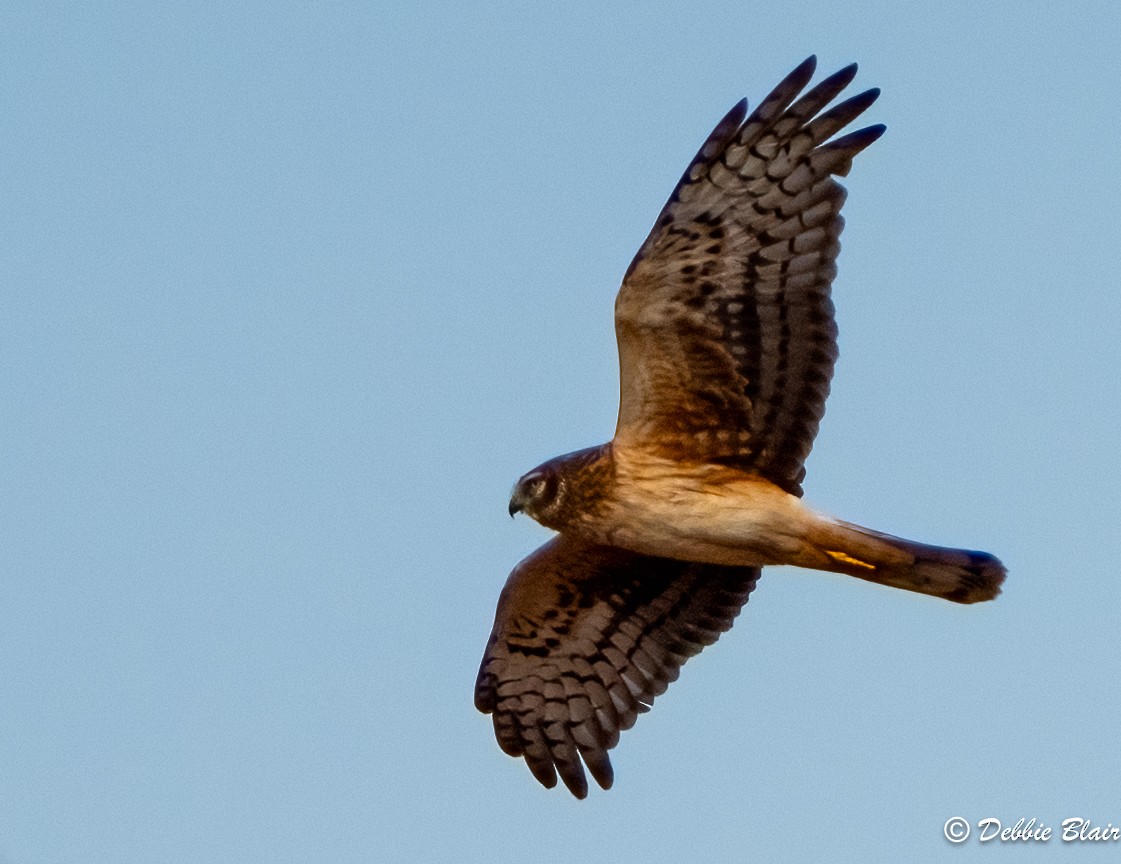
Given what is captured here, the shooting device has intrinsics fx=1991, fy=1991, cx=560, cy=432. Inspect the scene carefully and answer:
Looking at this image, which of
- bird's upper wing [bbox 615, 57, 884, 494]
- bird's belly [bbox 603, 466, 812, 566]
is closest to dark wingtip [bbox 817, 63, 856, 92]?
bird's upper wing [bbox 615, 57, 884, 494]

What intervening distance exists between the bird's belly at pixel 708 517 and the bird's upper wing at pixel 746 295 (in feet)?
0.45

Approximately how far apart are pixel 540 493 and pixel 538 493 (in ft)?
0.04

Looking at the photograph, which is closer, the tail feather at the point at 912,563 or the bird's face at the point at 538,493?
the tail feather at the point at 912,563

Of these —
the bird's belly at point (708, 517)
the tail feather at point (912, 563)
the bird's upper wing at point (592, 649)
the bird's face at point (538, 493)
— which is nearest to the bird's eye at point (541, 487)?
the bird's face at point (538, 493)

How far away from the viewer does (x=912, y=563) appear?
891 centimetres

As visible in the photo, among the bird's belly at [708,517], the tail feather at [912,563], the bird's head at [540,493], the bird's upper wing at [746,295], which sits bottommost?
the tail feather at [912,563]

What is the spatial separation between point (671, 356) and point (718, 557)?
1.03 meters

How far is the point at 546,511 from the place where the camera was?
9.17 m

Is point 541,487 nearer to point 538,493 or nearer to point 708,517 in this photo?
point 538,493

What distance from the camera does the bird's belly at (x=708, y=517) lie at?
29.6 ft

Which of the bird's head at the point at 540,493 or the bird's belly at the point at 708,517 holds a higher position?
the bird's head at the point at 540,493

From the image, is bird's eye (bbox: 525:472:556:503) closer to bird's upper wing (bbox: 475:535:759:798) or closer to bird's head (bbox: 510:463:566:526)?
bird's head (bbox: 510:463:566:526)

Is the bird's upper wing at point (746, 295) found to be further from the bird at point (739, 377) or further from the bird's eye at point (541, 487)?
the bird's eye at point (541, 487)

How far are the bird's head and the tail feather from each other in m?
1.20
